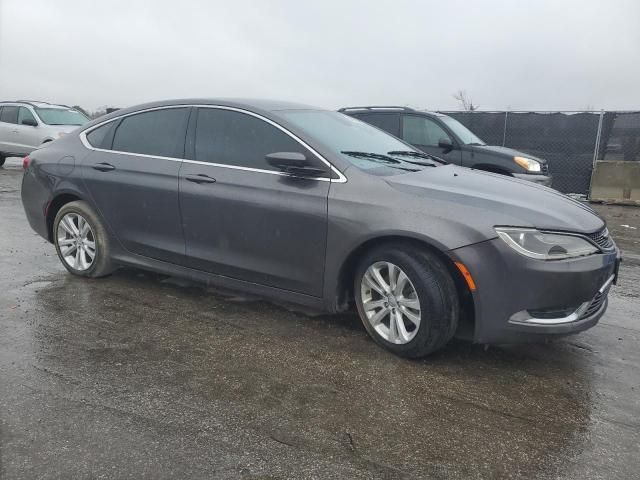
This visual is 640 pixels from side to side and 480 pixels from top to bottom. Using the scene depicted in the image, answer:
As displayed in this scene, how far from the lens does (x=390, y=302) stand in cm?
355

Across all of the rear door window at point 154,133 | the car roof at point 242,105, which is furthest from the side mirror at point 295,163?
the rear door window at point 154,133

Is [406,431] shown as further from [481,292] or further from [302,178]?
[302,178]

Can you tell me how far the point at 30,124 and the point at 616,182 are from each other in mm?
14193

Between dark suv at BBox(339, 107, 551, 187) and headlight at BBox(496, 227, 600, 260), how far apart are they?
18.6 feet

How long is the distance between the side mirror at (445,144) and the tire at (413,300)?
19.6ft

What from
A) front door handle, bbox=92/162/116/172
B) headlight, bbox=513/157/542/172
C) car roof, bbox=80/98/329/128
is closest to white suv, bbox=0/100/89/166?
front door handle, bbox=92/162/116/172

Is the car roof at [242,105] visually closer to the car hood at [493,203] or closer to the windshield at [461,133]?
the car hood at [493,203]

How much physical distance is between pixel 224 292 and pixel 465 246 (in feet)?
7.65

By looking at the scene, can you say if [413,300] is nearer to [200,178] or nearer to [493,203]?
[493,203]

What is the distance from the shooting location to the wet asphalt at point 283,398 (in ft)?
8.23

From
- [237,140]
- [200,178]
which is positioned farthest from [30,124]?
[237,140]

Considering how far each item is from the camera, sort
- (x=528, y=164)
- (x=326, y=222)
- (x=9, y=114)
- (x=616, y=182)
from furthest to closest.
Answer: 1. (x=9, y=114)
2. (x=616, y=182)
3. (x=528, y=164)
4. (x=326, y=222)

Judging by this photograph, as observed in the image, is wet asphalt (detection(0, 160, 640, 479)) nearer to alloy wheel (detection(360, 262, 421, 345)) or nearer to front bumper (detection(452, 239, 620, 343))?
alloy wheel (detection(360, 262, 421, 345))

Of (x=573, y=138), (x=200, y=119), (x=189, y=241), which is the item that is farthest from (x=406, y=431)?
(x=573, y=138)
